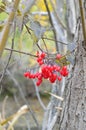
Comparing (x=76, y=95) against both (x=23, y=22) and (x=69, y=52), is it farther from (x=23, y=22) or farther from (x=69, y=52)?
(x=23, y=22)

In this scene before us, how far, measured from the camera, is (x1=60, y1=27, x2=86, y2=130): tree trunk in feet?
4.31

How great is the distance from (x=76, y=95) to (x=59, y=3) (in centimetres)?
119

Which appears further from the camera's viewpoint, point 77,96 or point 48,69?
point 77,96

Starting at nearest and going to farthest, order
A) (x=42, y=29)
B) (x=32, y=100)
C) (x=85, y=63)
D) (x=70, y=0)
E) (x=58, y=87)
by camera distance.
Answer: (x=42, y=29) → (x=85, y=63) → (x=70, y=0) → (x=58, y=87) → (x=32, y=100)

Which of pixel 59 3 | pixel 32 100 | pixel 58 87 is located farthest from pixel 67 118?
pixel 32 100

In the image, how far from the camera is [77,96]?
1.34 meters

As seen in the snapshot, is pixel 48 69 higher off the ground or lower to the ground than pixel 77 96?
higher

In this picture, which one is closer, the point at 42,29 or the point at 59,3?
the point at 42,29

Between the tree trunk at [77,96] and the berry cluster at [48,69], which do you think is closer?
the berry cluster at [48,69]

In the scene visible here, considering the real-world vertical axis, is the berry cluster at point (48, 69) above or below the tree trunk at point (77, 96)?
A: above

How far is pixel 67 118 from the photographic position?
4.55 ft

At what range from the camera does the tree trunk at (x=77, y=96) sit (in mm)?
1313

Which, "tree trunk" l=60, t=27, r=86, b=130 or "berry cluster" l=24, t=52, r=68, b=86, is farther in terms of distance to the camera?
"tree trunk" l=60, t=27, r=86, b=130

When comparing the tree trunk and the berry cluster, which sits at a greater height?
the berry cluster
